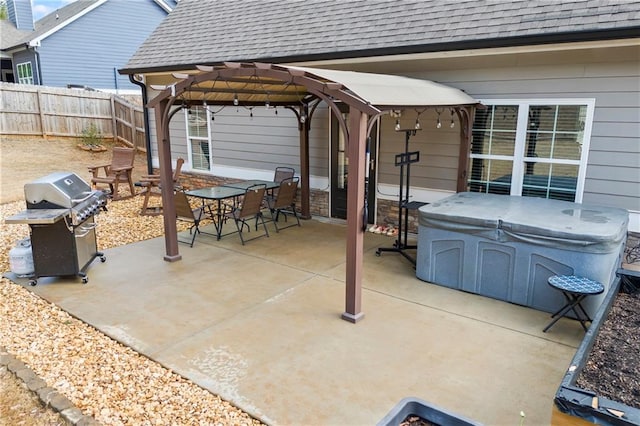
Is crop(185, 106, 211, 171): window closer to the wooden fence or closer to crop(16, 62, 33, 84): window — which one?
the wooden fence

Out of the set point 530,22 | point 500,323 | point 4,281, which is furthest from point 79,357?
point 530,22

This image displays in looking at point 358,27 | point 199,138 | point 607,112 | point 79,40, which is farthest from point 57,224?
point 79,40

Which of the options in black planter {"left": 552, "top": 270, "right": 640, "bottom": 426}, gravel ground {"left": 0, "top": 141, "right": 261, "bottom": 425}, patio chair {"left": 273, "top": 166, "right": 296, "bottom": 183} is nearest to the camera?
black planter {"left": 552, "top": 270, "right": 640, "bottom": 426}

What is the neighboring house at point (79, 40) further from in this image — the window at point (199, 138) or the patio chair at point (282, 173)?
the patio chair at point (282, 173)

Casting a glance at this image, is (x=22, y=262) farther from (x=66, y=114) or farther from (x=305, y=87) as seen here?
(x=66, y=114)

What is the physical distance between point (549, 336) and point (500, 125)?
3.17 meters

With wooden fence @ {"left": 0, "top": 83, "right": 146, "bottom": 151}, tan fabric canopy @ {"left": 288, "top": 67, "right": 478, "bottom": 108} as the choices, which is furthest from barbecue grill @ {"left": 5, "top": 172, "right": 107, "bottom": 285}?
wooden fence @ {"left": 0, "top": 83, "right": 146, "bottom": 151}

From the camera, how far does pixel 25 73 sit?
1875 cm

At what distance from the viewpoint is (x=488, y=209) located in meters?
5.07

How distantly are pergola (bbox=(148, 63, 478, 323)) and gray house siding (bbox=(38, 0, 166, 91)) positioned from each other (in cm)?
1466

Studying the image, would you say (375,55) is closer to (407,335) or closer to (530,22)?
(530,22)

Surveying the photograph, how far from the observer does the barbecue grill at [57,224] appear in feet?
16.0

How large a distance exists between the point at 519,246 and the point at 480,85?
8.80 feet

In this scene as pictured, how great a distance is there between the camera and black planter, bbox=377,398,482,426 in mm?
2137
